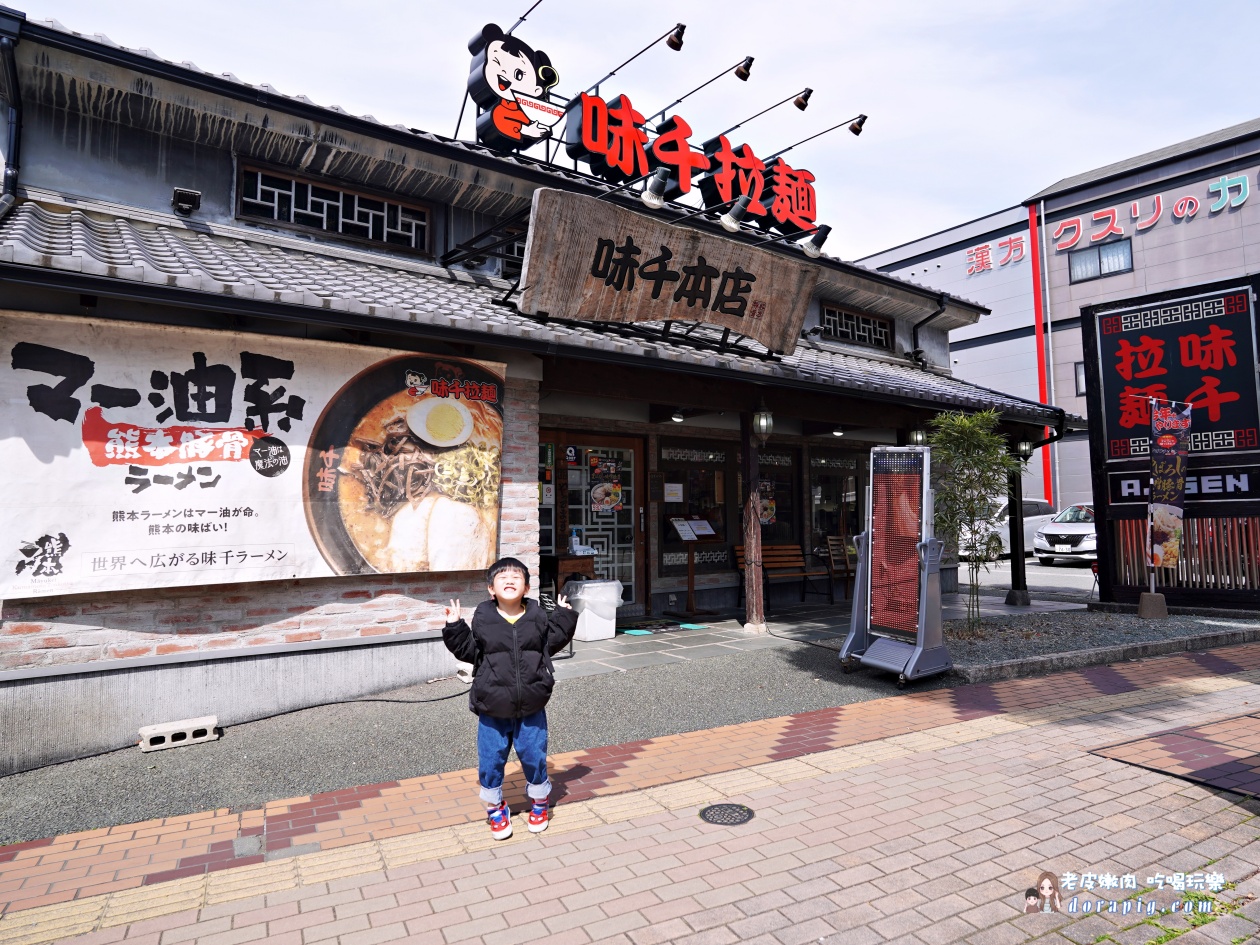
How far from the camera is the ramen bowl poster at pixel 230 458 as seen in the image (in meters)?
5.33

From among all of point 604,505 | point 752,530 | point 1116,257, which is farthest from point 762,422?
point 1116,257

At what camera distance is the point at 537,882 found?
3512 mm

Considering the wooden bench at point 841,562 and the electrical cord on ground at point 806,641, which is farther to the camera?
the wooden bench at point 841,562

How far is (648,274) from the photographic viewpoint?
8.23 meters

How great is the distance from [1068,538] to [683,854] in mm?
20428

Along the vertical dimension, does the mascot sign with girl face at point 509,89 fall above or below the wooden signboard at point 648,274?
above

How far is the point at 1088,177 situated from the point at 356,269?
28.6 m

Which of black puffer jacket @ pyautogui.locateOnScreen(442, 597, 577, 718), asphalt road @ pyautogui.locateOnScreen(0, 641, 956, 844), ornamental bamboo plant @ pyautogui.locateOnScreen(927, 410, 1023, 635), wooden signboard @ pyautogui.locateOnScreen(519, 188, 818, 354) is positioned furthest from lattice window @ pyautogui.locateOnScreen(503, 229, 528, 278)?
black puffer jacket @ pyautogui.locateOnScreen(442, 597, 577, 718)

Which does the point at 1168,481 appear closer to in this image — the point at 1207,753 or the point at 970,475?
the point at 970,475

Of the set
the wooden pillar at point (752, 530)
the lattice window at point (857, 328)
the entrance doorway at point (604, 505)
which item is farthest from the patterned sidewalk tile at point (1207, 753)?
the lattice window at point (857, 328)

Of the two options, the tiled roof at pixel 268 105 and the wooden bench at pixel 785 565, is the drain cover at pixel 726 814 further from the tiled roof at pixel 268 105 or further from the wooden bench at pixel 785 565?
the wooden bench at pixel 785 565

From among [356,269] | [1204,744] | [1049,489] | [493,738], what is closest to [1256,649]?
[1204,744]

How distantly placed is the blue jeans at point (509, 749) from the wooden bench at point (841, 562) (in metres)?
9.86

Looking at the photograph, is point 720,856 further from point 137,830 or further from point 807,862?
point 137,830
